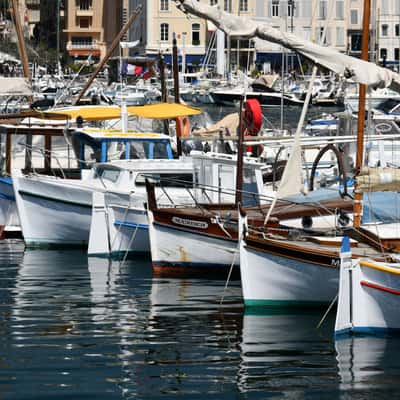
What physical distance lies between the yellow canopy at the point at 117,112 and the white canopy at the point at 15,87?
297 cm

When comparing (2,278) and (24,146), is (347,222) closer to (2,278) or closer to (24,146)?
(2,278)

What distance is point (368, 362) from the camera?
17266 mm

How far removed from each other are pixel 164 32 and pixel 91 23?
19.1 m

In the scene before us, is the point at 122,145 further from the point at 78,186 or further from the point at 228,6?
the point at 228,6

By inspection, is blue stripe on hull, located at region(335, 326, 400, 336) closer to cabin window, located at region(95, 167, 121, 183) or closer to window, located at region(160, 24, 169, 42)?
cabin window, located at region(95, 167, 121, 183)

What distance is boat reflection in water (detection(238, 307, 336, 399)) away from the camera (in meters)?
16.1

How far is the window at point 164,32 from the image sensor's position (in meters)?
134

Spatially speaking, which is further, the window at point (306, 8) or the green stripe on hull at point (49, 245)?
the window at point (306, 8)

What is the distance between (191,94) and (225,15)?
77.4 m

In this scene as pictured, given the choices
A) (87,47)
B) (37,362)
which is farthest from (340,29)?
(37,362)

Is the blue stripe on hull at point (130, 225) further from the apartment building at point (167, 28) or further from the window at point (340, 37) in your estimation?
the apartment building at point (167, 28)

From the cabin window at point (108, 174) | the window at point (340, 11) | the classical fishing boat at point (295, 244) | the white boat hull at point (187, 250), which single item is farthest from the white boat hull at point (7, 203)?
the window at point (340, 11)

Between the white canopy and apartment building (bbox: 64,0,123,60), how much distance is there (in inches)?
4335

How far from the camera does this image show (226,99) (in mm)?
95312
